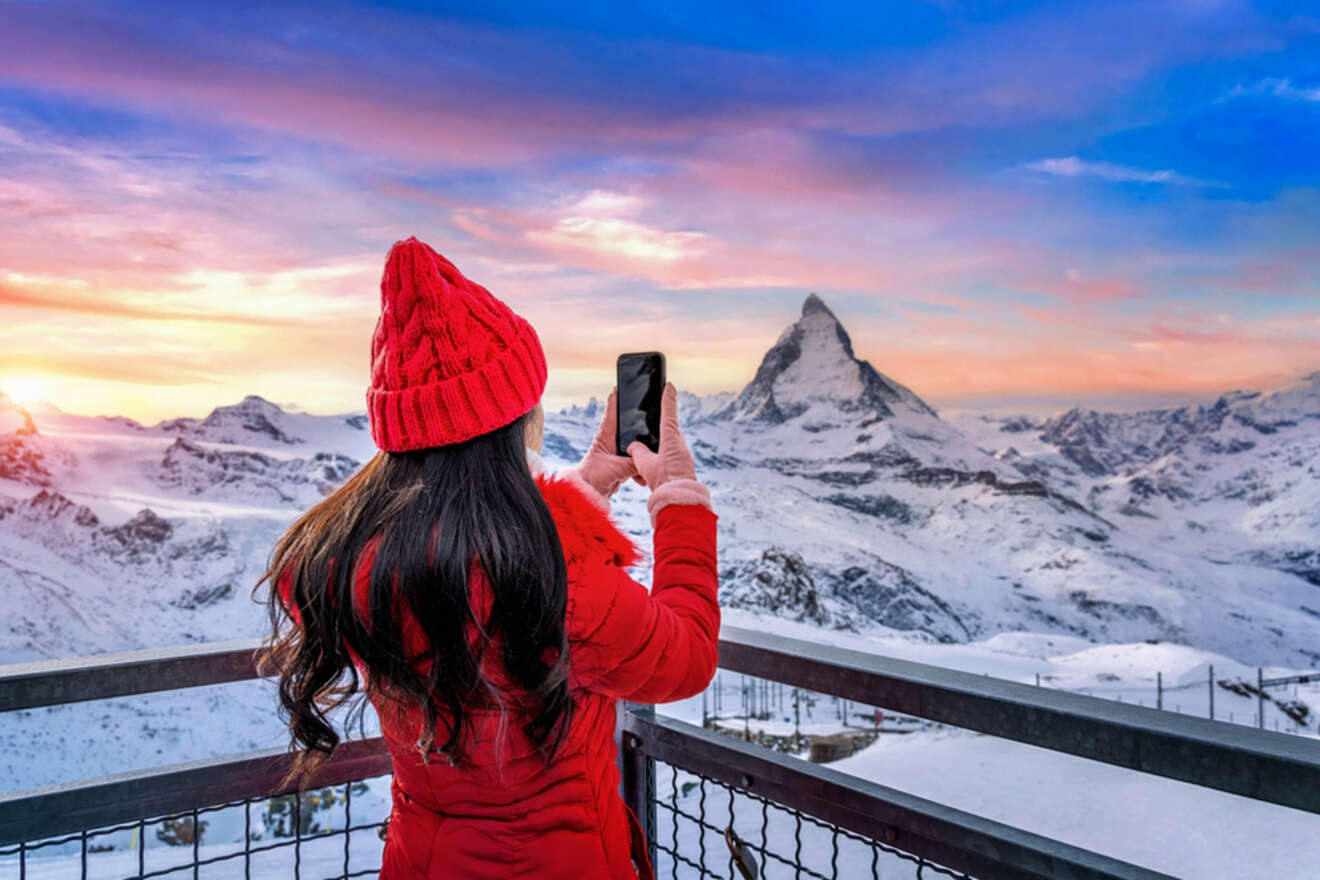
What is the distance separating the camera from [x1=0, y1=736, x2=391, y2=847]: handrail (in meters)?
1.64

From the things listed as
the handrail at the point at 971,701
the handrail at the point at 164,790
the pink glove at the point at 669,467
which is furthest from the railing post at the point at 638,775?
the pink glove at the point at 669,467

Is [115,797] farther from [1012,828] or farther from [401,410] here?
[1012,828]

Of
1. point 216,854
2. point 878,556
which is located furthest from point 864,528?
point 216,854

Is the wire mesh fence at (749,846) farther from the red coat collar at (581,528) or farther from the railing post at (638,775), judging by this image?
the red coat collar at (581,528)

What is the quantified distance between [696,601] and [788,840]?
5.77 metres

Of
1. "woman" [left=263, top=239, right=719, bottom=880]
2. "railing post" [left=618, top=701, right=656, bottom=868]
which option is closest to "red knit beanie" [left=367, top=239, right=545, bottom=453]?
"woman" [left=263, top=239, right=719, bottom=880]

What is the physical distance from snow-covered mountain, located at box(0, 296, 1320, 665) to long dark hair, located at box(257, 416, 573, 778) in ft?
190

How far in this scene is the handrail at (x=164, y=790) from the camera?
164 cm

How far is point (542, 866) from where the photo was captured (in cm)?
120

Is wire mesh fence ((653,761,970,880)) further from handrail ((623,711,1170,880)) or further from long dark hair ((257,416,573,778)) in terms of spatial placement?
long dark hair ((257,416,573,778))

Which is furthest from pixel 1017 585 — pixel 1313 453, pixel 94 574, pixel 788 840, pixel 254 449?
pixel 788 840

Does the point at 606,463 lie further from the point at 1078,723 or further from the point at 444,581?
the point at 1078,723

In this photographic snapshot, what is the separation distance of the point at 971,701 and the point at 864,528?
163981mm

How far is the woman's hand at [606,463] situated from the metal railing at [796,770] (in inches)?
17.4
